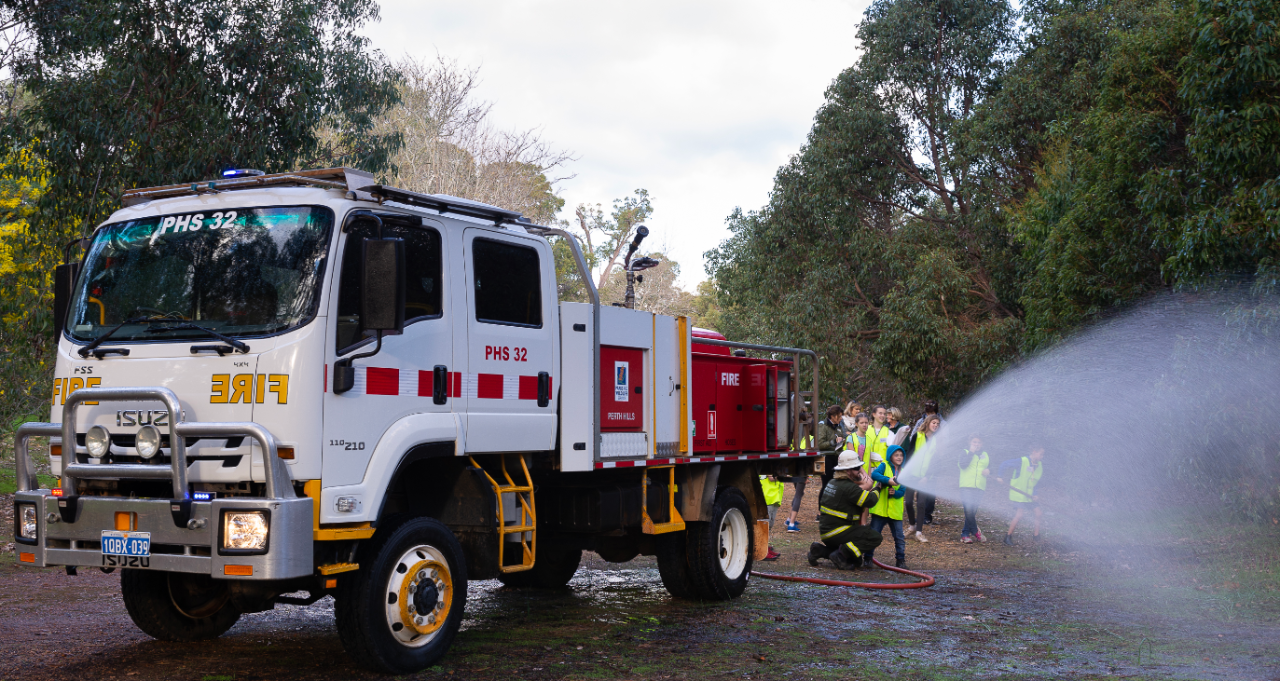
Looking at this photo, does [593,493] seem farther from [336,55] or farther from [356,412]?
[336,55]

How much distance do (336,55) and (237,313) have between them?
37.5 ft

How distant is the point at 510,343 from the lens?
777cm

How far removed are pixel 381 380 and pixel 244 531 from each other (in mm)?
1192

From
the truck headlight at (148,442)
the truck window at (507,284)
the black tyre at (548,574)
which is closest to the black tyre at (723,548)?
the black tyre at (548,574)

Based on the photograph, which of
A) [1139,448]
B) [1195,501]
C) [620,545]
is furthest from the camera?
[1139,448]

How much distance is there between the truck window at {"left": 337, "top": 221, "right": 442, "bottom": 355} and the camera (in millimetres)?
6492

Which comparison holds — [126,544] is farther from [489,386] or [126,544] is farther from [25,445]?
[489,386]

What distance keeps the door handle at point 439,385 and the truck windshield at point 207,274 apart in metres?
1.03

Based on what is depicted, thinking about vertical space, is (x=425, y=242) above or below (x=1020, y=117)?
below

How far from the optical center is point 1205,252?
47.9 ft

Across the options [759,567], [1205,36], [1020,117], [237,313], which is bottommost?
[759,567]

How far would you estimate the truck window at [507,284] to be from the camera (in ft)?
25.0

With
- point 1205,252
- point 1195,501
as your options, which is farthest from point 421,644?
point 1195,501

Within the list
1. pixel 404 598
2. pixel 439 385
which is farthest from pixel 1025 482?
pixel 404 598
